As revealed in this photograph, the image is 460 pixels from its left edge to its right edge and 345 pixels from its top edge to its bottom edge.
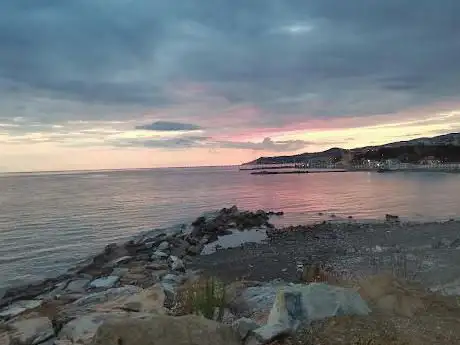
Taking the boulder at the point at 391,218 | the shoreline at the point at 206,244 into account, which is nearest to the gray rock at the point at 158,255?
the shoreline at the point at 206,244

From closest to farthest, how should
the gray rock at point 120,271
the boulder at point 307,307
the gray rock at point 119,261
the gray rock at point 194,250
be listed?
the boulder at point 307,307 → the gray rock at point 120,271 → the gray rock at point 119,261 → the gray rock at point 194,250

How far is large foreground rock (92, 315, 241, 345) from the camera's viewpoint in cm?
511

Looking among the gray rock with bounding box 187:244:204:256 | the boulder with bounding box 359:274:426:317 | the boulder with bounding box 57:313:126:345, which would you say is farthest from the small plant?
the gray rock with bounding box 187:244:204:256

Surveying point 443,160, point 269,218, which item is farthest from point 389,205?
point 443,160

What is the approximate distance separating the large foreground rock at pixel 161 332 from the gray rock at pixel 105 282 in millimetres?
10947

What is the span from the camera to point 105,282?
16.4 m

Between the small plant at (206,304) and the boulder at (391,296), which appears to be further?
the small plant at (206,304)

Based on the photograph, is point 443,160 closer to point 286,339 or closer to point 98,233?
point 98,233

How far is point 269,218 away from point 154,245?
15.1m

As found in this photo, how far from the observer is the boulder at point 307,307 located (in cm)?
610

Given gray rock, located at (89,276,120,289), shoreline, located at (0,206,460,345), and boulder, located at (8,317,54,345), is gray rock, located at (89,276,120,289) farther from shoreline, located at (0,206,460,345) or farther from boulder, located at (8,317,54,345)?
boulder, located at (8,317,54,345)

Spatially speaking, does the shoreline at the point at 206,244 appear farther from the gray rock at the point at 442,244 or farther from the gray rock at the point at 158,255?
the gray rock at the point at 442,244

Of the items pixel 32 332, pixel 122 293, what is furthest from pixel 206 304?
pixel 122 293

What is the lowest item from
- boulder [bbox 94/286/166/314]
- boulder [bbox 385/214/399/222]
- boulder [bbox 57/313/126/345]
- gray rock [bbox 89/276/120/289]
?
boulder [bbox 385/214/399/222]
